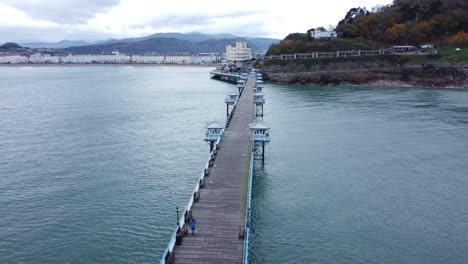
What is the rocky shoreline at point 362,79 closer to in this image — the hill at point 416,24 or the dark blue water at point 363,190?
the hill at point 416,24

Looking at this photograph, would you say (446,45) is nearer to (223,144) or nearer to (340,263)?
(223,144)

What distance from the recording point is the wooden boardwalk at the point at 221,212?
67.4 ft

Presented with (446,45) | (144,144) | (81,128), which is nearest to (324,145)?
(144,144)

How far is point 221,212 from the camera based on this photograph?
2509cm

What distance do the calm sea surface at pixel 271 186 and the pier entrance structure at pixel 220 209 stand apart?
10.0 feet

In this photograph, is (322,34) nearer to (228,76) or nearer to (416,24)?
(416,24)

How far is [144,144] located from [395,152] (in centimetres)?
3272

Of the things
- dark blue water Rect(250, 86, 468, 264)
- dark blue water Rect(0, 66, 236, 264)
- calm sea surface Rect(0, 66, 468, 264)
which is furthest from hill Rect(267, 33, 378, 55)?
dark blue water Rect(0, 66, 236, 264)

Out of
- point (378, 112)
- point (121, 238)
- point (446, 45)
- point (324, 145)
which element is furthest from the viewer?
point (446, 45)

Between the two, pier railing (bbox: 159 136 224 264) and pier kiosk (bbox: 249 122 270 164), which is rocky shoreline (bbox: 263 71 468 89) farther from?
pier railing (bbox: 159 136 224 264)

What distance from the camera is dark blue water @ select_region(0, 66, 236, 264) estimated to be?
1019 inches

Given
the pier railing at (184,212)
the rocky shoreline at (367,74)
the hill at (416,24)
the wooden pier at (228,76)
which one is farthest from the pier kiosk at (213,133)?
the hill at (416,24)

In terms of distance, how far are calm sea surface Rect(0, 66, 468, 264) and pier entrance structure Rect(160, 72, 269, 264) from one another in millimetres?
3061

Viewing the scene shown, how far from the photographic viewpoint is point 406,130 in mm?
56719
